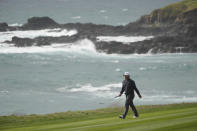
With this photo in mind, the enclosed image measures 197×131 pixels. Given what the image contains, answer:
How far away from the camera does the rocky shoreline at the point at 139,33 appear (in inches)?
2680

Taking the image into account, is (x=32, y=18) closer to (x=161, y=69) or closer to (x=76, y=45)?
(x=76, y=45)

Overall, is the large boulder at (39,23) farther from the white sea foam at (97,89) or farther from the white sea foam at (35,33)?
the white sea foam at (97,89)

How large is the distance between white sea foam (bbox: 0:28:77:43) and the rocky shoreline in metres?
1.25

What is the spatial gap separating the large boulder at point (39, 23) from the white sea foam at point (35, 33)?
1.53 m

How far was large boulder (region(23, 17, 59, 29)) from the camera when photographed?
3511 inches

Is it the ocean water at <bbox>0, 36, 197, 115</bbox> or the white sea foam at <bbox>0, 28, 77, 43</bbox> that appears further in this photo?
the white sea foam at <bbox>0, 28, 77, 43</bbox>

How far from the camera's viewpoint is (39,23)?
91.2 meters

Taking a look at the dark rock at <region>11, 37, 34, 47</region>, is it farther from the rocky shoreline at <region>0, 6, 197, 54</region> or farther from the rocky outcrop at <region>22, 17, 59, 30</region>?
the rocky outcrop at <region>22, 17, 59, 30</region>

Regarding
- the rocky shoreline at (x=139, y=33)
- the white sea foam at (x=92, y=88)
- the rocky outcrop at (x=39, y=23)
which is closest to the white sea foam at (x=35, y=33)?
the rocky shoreline at (x=139, y=33)

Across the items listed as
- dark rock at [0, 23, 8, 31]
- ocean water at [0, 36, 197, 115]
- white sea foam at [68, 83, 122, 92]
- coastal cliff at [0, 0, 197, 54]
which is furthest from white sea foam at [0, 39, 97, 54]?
white sea foam at [68, 83, 122, 92]

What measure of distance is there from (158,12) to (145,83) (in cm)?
7879

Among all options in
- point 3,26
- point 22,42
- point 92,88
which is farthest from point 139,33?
point 92,88

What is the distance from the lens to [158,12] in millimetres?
108938

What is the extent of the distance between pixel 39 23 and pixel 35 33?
4964mm
